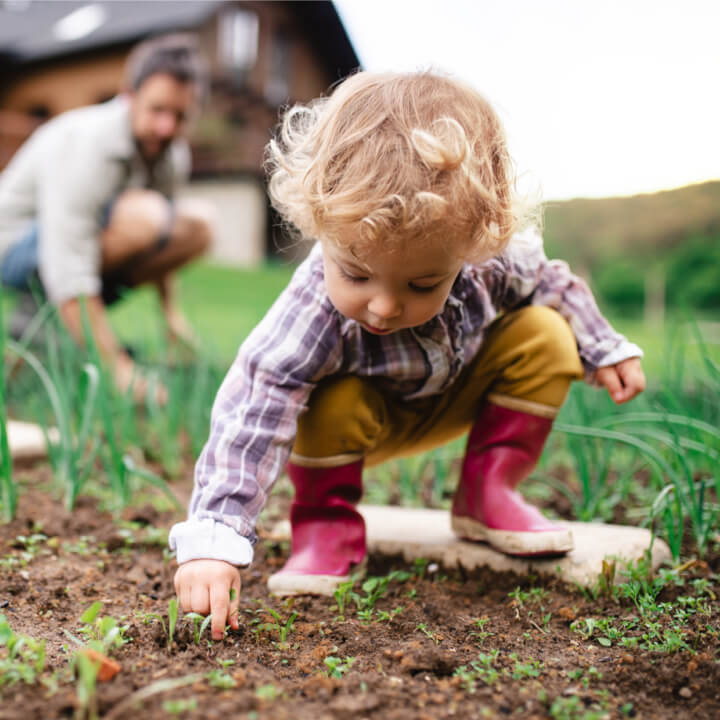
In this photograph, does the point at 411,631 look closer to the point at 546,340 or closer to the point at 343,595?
the point at 343,595

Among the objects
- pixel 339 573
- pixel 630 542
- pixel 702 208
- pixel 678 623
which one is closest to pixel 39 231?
pixel 339 573

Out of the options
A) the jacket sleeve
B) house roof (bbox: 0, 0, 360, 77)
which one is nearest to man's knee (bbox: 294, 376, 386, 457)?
the jacket sleeve

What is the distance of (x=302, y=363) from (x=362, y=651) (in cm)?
45

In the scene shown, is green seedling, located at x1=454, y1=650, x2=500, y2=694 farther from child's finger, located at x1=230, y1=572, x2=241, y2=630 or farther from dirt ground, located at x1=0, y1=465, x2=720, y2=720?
child's finger, located at x1=230, y1=572, x2=241, y2=630

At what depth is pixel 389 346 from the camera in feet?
4.47

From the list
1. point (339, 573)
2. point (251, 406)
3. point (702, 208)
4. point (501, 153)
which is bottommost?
point (339, 573)

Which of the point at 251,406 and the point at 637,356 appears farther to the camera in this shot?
the point at 637,356

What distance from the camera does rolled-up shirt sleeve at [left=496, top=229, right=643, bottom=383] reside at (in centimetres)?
148

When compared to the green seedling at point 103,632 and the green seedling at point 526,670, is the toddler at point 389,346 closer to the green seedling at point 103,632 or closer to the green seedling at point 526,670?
the green seedling at point 103,632

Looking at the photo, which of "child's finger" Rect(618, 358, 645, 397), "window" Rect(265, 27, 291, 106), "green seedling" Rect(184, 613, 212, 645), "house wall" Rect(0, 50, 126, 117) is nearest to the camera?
"green seedling" Rect(184, 613, 212, 645)

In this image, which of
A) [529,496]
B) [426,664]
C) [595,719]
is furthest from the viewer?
[529,496]

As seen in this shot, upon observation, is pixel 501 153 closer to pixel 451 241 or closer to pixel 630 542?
pixel 451 241

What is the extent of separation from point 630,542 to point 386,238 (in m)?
0.79

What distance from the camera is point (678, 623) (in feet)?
3.72
